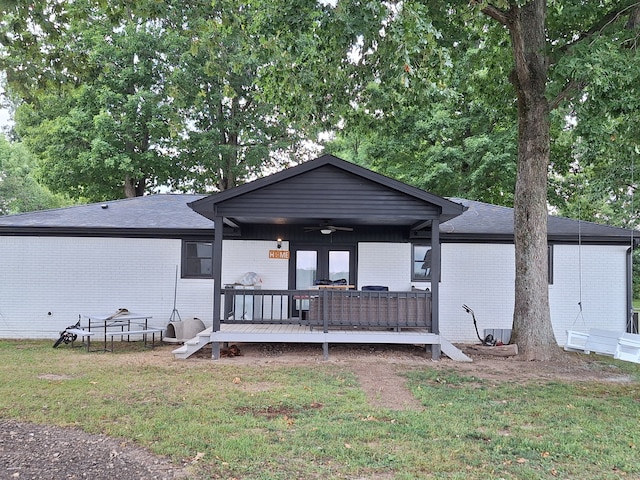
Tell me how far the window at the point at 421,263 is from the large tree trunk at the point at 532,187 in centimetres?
257

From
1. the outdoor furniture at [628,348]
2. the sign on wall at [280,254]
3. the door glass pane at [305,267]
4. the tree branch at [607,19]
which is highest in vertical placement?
the tree branch at [607,19]

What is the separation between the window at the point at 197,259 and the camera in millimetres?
11250

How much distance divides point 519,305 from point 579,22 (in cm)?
653

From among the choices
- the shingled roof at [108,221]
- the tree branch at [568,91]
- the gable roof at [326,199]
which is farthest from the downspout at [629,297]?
the shingled roof at [108,221]

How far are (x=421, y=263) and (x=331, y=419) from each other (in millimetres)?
6949

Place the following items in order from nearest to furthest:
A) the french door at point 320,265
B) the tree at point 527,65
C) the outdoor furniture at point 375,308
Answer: the tree at point 527,65 < the outdoor furniture at point 375,308 < the french door at point 320,265

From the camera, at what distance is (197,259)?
37.2ft

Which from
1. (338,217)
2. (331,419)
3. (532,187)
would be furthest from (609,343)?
(331,419)

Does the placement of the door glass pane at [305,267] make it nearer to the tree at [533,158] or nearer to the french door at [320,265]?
the french door at [320,265]

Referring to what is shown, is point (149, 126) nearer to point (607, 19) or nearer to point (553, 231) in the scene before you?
point (553, 231)

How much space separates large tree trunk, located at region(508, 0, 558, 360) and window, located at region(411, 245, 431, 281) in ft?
8.45

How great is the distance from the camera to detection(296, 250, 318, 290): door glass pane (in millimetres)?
11406

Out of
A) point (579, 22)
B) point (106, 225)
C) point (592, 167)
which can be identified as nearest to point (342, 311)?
point (106, 225)

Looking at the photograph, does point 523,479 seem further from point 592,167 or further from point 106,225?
point 592,167
